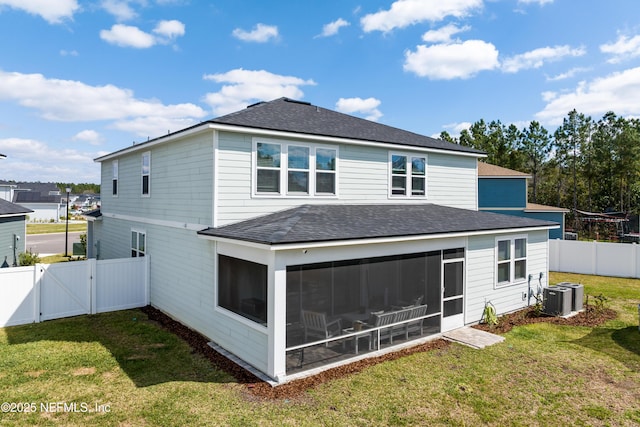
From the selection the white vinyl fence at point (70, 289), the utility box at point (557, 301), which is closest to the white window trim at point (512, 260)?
the utility box at point (557, 301)

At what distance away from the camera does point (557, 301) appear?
1225cm

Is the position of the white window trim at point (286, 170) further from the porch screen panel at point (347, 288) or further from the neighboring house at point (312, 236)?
the porch screen panel at point (347, 288)

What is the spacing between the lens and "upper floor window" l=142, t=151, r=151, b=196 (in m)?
13.3

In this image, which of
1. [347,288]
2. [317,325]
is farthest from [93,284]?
[347,288]

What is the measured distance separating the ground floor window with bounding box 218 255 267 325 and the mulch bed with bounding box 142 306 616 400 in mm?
1157

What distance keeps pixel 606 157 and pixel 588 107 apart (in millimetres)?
5857

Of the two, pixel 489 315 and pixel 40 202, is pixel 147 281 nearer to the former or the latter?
pixel 489 315

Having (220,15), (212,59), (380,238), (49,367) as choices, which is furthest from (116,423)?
(212,59)

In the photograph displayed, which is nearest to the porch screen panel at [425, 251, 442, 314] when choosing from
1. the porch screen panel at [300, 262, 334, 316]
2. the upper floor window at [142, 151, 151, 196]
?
the porch screen panel at [300, 262, 334, 316]

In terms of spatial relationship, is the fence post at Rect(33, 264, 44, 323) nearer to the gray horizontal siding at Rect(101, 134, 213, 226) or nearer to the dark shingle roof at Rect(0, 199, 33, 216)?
the gray horizontal siding at Rect(101, 134, 213, 226)

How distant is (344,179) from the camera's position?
1209 cm

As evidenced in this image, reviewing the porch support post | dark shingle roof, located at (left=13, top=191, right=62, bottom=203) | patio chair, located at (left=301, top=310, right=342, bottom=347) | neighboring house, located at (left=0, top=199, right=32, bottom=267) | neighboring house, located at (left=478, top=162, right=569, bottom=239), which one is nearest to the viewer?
the porch support post

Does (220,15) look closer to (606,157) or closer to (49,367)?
(49,367)

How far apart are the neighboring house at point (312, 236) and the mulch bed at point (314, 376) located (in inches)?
12.0
